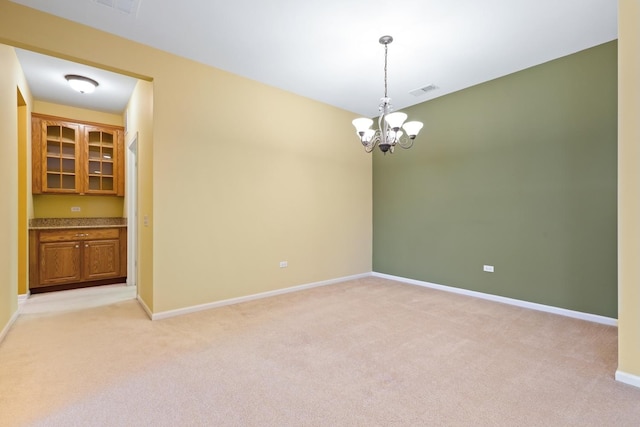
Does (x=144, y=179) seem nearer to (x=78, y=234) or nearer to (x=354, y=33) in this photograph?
(x=78, y=234)

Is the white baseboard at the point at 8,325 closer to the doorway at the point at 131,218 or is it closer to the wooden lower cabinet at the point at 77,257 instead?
the wooden lower cabinet at the point at 77,257

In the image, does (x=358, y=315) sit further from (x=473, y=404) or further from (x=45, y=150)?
(x=45, y=150)

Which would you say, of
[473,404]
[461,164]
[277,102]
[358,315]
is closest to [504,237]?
[461,164]

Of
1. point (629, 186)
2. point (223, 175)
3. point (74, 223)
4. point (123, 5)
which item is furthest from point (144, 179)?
point (629, 186)

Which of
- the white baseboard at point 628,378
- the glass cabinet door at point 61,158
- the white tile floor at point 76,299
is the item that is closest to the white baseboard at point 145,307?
the white tile floor at point 76,299

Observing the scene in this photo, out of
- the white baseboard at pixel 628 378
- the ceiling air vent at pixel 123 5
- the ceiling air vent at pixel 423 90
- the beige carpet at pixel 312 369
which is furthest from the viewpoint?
the ceiling air vent at pixel 423 90

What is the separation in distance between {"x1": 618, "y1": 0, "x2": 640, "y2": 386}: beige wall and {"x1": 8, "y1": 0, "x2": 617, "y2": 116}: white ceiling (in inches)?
28.9

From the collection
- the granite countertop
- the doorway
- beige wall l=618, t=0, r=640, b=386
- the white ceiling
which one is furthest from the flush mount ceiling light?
beige wall l=618, t=0, r=640, b=386

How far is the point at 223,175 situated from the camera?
391cm

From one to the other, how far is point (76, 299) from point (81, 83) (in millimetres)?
2944

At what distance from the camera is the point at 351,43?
10.7ft

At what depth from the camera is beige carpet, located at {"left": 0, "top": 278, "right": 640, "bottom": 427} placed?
180 centimetres

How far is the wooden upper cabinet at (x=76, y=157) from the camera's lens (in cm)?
477

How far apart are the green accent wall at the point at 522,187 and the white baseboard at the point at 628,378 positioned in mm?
1430
